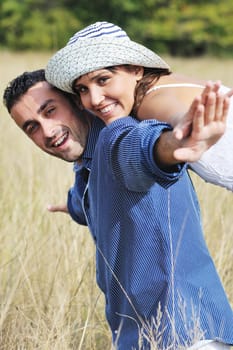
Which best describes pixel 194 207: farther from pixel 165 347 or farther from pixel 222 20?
pixel 222 20

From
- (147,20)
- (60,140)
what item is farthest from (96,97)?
(147,20)

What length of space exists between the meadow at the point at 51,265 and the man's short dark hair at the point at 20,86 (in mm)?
588

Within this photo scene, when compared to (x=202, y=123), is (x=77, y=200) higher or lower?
lower

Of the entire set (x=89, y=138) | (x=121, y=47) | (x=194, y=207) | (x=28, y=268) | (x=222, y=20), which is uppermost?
(x=121, y=47)

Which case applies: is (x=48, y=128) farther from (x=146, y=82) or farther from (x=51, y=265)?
(x=51, y=265)

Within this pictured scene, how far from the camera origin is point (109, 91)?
6.66 feet

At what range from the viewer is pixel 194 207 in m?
2.12

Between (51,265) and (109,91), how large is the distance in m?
1.40

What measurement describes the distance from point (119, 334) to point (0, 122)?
3.08m

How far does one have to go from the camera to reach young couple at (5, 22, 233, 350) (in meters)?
1.94

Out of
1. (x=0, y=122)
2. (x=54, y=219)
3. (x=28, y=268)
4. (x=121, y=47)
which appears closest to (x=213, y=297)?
(x=121, y=47)

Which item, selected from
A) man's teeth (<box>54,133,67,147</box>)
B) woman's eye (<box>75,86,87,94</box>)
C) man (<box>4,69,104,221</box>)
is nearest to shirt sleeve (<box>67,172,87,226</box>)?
man (<box>4,69,104,221</box>)

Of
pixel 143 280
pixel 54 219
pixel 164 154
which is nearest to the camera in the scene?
pixel 164 154

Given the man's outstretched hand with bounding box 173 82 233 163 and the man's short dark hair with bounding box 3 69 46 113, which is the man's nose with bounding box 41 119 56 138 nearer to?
the man's short dark hair with bounding box 3 69 46 113
